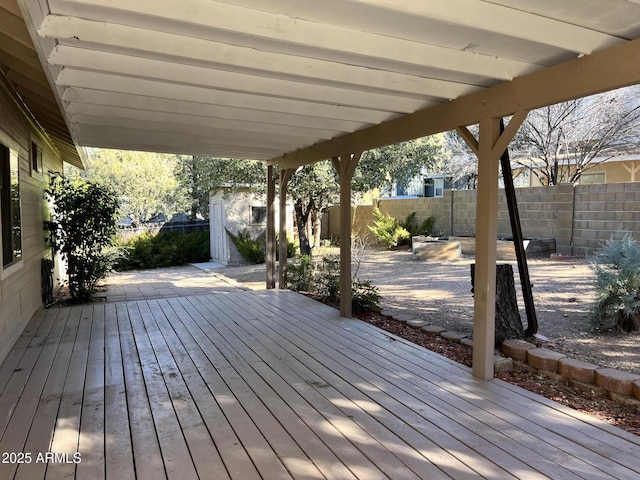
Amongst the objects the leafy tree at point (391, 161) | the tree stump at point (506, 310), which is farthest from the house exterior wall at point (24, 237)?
the leafy tree at point (391, 161)

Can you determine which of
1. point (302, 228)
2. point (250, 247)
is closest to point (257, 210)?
point (250, 247)

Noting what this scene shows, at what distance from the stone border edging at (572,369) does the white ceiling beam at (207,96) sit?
2233 millimetres

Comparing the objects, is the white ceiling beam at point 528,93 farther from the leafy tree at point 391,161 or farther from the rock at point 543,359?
the leafy tree at point 391,161

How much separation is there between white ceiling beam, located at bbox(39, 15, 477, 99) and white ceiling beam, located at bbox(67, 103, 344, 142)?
55.6 inches

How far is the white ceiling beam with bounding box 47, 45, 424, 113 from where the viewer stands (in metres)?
2.52

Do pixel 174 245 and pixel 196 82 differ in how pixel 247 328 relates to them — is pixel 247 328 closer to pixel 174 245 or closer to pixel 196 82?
pixel 196 82

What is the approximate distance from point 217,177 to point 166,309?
492cm

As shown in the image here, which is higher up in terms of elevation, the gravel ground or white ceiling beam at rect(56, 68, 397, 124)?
white ceiling beam at rect(56, 68, 397, 124)

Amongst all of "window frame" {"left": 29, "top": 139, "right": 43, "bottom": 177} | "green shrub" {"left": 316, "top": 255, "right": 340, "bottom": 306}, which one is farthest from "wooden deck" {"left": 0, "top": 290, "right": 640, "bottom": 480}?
"window frame" {"left": 29, "top": 139, "right": 43, "bottom": 177}

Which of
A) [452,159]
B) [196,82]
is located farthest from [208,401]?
[452,159]

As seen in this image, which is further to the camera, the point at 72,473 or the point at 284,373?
the point at 284,373

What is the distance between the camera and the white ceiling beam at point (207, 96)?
2877mm

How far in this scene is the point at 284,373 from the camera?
3.29 m

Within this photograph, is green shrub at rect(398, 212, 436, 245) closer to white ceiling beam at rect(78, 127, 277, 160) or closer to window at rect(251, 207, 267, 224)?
window at rect(251, 207, 267, 224)
